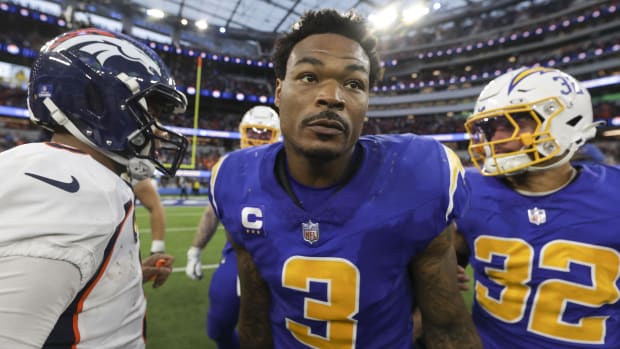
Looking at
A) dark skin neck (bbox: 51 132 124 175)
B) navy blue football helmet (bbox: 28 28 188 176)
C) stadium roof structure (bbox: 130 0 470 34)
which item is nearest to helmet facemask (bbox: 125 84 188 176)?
navy blue football helmet (bbox: 28 28 188 176)

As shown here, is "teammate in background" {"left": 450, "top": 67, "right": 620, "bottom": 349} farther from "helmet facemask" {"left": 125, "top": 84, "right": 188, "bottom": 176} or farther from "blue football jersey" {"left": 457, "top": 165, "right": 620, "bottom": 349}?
"helmet facemask" {"left": 125, "top": 84, "right": 188, "bottom": 176}

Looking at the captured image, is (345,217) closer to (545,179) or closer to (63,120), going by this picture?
(63,120)

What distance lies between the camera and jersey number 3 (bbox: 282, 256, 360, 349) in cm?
119

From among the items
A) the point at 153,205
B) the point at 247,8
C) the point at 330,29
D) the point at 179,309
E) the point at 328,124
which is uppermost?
the point at 247,8

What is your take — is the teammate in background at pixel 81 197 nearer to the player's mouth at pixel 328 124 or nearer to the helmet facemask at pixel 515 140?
the player's mouth at pixel 328 124

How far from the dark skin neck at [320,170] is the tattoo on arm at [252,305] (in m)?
0.41

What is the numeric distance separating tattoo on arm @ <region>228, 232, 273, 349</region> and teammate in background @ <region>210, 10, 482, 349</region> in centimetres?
7

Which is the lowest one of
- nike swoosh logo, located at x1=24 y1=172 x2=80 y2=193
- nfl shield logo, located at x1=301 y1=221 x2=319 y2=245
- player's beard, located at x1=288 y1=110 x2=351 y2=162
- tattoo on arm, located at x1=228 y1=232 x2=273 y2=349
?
tattoo on arm, located at x1=228 y1=232 x2=273 y2=349

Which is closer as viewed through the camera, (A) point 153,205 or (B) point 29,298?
(B) point 29,298

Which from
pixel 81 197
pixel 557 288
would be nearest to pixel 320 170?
pixel 81 197

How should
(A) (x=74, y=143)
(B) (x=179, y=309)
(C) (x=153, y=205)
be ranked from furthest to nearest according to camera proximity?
(B) (x=179, y=309), (C) (x=153, y=205), (A) (x=74, y=143)

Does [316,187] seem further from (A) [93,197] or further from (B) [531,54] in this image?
(B) [531,54]

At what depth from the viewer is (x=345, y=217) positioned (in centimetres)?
121

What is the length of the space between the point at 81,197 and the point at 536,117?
2.12 metres
